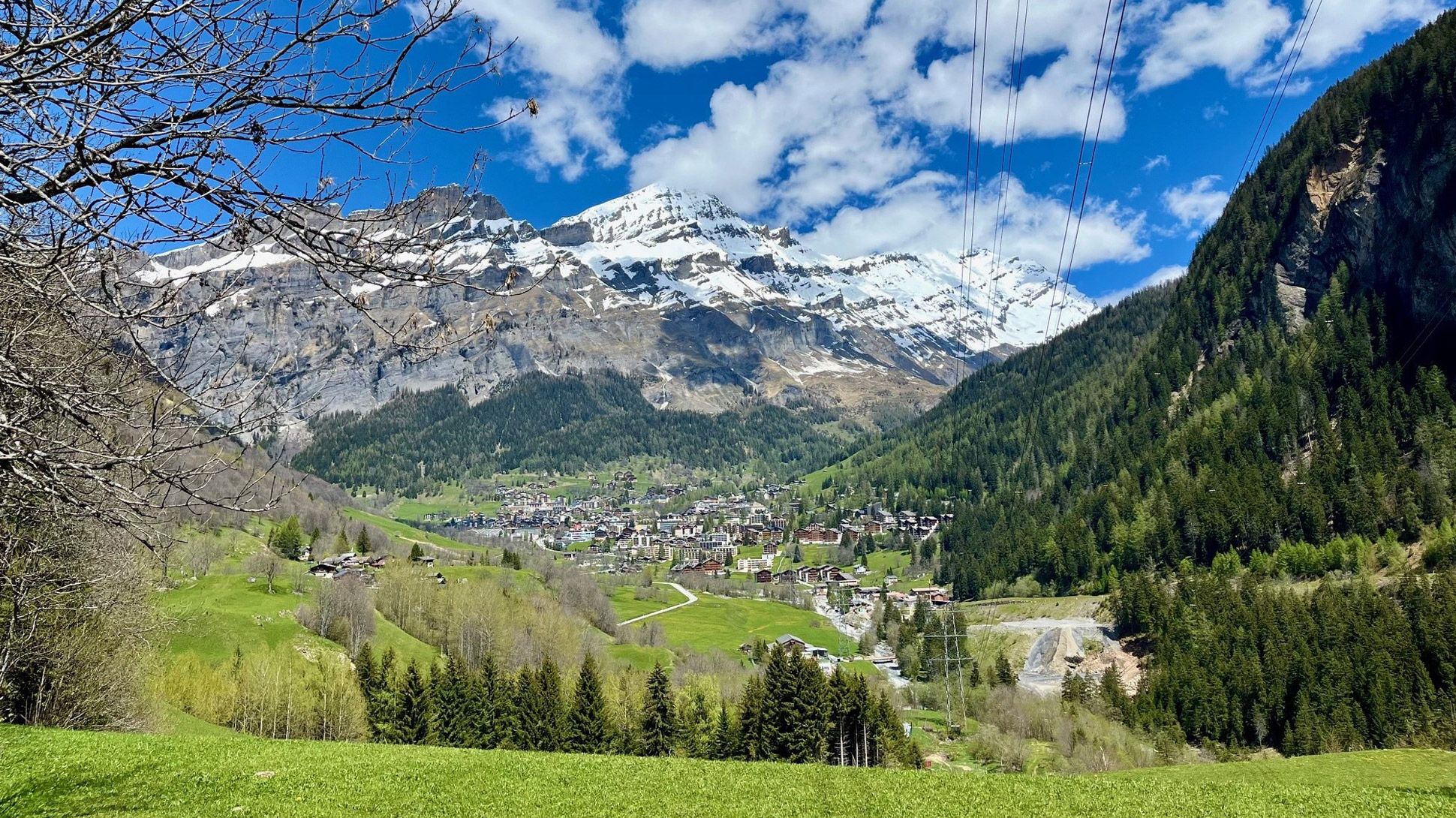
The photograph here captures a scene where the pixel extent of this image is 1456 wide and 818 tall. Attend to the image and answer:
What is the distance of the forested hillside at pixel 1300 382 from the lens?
94.1m

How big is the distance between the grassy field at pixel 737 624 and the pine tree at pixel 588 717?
1701 inches

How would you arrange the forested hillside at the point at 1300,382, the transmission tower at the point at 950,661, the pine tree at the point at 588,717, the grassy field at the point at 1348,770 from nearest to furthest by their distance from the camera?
the grassy field at the point at 1348,770
the pine tree at the point at 588,717
the transmission tower at the point at 950,661
the forested hillside at the point at 1300,382

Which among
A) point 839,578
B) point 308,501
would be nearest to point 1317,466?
point 839,578

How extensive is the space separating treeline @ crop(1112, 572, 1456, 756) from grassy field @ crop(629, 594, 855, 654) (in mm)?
37995

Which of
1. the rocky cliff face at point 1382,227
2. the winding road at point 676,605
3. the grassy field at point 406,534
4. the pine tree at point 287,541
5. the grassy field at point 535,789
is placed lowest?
the winding road at point 676,605

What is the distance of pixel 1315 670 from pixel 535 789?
230ft

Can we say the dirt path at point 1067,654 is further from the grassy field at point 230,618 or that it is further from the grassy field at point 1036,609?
the grassy field at point 230,618

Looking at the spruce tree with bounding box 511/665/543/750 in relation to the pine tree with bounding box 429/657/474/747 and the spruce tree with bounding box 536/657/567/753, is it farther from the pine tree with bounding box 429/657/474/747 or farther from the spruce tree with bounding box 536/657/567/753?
the pine tree with bounding box 429/657/474/747

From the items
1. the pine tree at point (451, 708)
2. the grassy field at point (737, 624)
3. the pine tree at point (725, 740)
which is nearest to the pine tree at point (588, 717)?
the pine tree at point (451, 708)

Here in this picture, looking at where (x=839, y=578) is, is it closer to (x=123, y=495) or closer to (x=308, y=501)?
(x=308, y=501)

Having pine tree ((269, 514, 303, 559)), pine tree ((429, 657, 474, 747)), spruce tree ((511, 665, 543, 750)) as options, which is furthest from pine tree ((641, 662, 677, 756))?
pine tree ((269, 514, 303, 559))

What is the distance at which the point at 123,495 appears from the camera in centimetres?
512

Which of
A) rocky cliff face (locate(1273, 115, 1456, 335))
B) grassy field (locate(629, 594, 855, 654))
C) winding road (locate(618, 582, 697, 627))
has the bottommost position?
grassy field (locate(629, 594, 855, 654))

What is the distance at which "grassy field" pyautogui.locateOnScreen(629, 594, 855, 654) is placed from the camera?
101250 millimetres
